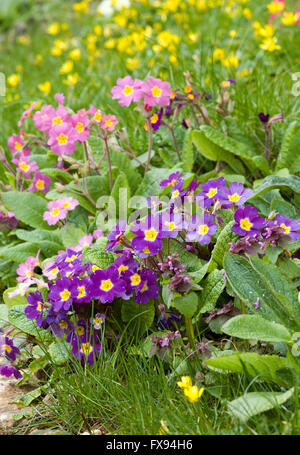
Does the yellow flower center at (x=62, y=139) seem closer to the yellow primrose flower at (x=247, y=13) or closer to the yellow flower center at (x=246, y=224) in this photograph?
the yellow flower center at (x=246, y=224)

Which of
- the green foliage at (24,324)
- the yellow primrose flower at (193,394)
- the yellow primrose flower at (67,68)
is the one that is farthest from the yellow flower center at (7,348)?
the yellow primrose flower at (67,68)

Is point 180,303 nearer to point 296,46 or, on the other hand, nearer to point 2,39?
point 296,46

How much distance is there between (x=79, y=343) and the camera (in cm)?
188

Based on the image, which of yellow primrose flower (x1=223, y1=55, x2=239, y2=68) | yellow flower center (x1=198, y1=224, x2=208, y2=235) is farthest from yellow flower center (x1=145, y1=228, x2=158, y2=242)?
yellow primrose flower (x1=223, y1=55, x2=239, y2=68)

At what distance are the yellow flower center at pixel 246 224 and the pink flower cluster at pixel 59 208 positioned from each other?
90cm

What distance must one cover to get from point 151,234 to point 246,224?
30cm

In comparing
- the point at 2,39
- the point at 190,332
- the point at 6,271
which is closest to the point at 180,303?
the point at 190,332

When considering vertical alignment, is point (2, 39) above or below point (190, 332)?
above

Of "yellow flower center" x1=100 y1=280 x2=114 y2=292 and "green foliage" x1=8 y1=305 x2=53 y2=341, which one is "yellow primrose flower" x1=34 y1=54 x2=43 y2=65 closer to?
"green foliage" x1=8 y1=305 x2=53 y2=341

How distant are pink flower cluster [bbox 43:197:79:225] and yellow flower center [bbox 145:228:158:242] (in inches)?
28.5

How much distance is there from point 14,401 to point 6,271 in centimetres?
83

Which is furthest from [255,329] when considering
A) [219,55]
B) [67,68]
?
[67,68]

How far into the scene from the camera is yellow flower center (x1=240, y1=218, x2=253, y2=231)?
1773 millimetres

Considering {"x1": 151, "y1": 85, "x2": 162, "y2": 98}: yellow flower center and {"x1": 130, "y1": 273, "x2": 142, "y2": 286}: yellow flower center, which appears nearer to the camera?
{"x1": 130, "y1": 273, "x2": 142, "y2": 286}: yellow flower center
